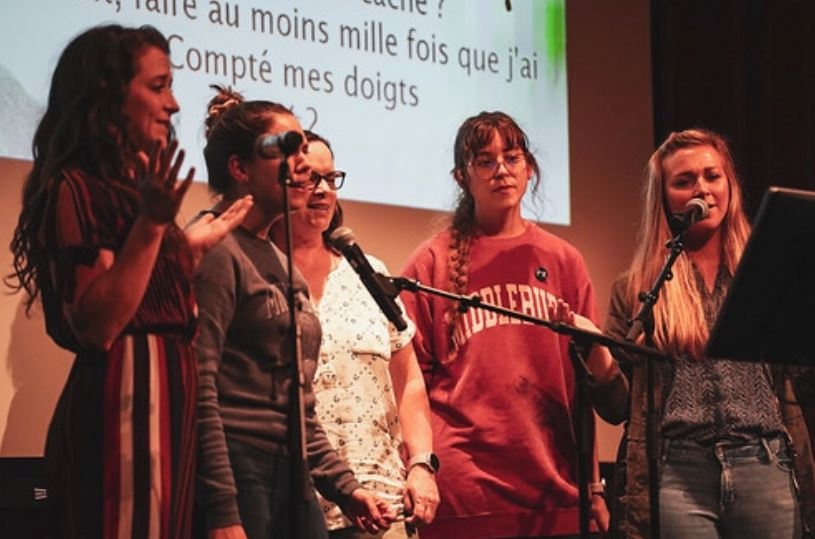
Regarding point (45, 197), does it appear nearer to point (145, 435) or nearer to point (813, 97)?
point (145, 435)

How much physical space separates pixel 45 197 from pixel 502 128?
164 centimetres

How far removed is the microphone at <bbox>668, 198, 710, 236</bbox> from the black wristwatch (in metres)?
0.82

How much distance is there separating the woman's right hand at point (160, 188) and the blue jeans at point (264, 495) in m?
0.58

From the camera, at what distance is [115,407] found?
7.69 feet

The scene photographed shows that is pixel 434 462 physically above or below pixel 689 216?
below

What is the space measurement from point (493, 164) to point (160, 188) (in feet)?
5.15

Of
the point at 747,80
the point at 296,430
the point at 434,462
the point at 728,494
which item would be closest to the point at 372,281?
the point at 296,430

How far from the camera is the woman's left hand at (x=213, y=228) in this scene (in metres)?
2.56

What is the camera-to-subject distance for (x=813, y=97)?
5762 millimetres

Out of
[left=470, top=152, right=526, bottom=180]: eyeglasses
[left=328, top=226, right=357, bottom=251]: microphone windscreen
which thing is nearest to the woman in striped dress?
[left=328, top=226, right=357, bottom=251]: microphone windscreen

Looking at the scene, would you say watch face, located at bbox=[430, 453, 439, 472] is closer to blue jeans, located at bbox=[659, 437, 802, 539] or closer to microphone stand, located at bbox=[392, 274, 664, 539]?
microphone stand, located at bbox=[392, 274, 664, 539]

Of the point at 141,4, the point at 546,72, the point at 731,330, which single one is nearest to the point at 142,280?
the point at 731,330

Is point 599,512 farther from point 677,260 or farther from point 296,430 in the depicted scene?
point 296,430

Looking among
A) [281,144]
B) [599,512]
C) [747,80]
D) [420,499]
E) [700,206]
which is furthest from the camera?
[747,80]
